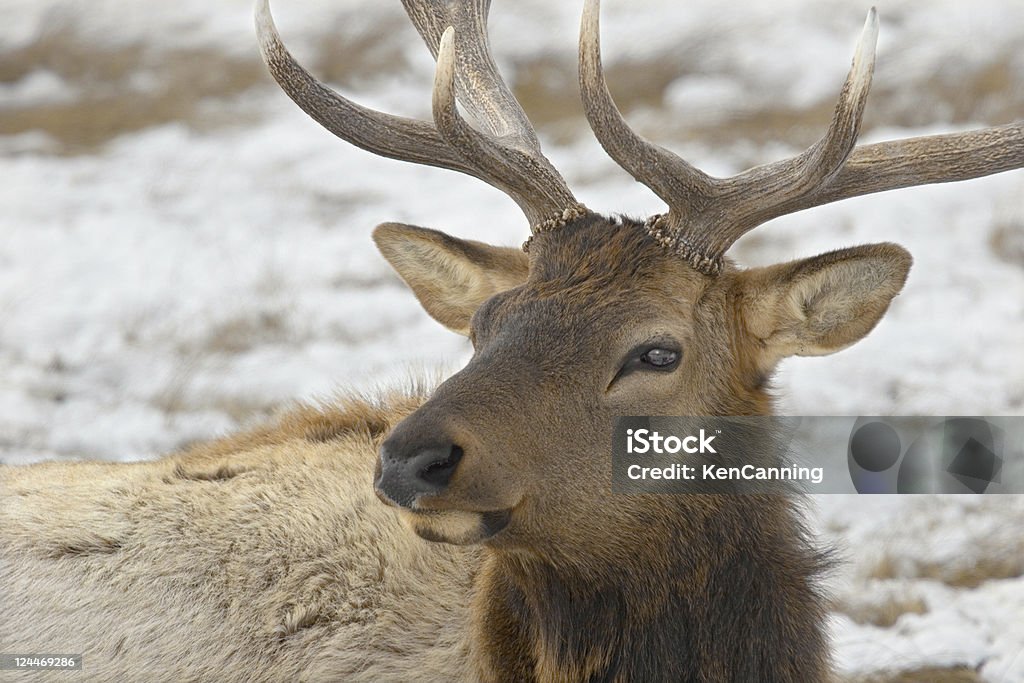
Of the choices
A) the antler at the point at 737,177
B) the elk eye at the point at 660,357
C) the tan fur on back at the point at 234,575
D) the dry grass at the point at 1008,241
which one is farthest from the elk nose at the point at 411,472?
the dry grass at the point at 1008,241

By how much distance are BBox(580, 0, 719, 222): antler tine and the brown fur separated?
17 cm

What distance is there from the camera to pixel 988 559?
593 centimetres

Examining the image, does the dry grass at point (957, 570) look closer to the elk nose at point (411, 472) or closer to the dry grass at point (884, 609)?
the dry grass at point (884, 609)

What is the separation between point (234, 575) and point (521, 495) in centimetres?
149

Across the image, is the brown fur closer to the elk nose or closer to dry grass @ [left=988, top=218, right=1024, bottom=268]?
the elk nose

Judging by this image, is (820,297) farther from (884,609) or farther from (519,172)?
(884,609)

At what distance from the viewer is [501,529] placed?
339 cm

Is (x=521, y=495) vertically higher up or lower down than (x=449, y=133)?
lower down

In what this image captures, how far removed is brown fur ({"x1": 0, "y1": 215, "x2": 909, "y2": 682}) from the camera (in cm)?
349

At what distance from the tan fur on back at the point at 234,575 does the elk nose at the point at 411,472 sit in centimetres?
108

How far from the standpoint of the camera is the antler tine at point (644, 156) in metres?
3.85

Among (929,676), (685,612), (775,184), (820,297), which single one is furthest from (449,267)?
(929,676)

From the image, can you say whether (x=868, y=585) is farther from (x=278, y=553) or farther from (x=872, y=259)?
(x=278, y=553)

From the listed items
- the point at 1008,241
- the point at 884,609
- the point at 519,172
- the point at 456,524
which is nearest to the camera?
the point at 456,524
